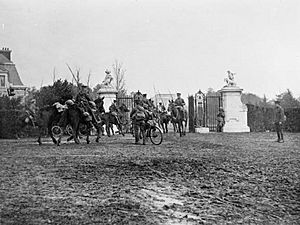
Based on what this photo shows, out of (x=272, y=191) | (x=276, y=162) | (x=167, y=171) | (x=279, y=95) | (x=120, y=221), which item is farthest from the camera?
(x=279, y=95)

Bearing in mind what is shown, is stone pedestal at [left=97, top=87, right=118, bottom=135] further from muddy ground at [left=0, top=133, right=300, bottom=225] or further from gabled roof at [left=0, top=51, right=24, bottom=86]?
gabled roof at [left=0, top=51, right=24, bottom=86]

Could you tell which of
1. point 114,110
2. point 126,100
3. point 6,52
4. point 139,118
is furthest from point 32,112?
point 6,52

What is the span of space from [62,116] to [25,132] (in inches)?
372

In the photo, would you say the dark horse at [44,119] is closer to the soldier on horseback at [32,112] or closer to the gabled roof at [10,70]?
the soldier on horseback at [32,112]

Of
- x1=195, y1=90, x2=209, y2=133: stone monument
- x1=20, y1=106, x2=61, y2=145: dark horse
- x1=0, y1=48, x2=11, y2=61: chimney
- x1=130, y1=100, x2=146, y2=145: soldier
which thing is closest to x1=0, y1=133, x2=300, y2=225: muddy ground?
x1=20, y1=106, x2=61, y2=145: dark horse

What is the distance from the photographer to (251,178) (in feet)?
30.3

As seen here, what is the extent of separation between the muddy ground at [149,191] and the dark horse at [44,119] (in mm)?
5855

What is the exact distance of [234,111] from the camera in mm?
33219

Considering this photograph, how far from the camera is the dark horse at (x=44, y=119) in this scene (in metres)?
17.7

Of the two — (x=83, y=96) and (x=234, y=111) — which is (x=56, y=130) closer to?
(x=83, y=96)

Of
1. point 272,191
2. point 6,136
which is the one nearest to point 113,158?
point 272,191

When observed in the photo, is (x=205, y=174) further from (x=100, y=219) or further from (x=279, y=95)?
(x=279, y=95)

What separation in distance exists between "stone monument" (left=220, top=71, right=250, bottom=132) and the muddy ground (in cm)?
2107

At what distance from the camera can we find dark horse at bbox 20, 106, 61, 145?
17703mm
